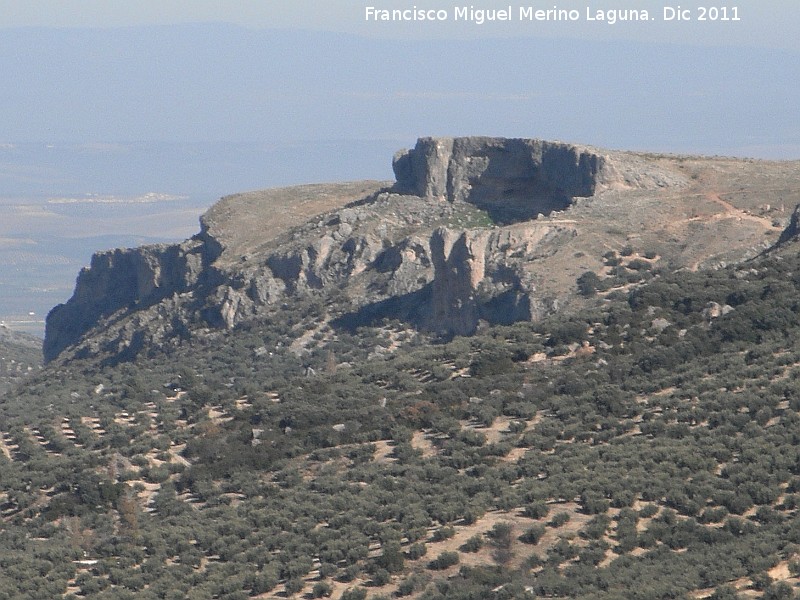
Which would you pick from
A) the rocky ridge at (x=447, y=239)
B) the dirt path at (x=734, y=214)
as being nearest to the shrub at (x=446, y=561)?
the rocky ridge at (x=447, y=239)

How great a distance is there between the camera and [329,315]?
58156mm

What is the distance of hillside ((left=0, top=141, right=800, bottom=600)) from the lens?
24.2 m

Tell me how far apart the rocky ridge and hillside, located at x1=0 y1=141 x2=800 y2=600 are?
0.27 m

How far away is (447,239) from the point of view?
54688 millimetres

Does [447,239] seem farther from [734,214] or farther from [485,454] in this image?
[485,454]

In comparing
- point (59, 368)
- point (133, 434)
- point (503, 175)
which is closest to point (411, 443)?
point (133, 434)

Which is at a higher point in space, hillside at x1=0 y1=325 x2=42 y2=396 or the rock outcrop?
the rock outcrop

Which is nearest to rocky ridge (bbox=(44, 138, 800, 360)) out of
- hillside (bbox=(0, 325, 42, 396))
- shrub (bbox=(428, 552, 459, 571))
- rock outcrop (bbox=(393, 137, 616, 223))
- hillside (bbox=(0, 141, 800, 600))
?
rock outcrop (bbox=(393, 137, 616, 223))

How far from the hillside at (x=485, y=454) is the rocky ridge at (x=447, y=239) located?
Result: 27 centimetres

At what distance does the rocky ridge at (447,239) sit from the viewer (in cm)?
5256

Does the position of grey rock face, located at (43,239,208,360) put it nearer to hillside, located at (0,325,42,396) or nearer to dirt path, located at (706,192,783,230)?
hillside, located at (0,325,42,396)

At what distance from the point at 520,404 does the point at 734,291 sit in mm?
8388

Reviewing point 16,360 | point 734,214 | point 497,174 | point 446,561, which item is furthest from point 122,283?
point 446,561

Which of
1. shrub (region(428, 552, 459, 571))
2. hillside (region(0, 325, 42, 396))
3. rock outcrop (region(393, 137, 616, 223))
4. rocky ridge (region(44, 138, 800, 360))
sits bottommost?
hillside (region(0, 325, 42, 396))
